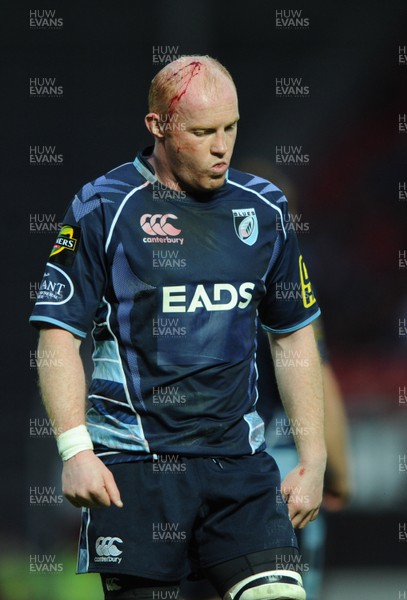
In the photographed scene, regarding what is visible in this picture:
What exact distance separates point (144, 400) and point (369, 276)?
8.17 ft

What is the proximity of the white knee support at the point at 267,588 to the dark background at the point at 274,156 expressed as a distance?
2361 millimetres

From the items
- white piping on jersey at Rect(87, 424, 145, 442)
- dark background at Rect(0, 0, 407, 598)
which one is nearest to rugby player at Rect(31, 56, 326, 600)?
white piping on jersey at Rect(87, 424, 145, 442)

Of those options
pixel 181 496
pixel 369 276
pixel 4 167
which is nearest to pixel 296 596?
pixel 181 496

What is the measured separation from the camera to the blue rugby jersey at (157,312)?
370cm

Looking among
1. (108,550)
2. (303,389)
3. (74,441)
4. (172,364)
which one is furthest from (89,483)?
(303,389)

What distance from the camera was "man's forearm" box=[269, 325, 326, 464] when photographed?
3.90 meters

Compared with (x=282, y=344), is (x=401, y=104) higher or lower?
higher

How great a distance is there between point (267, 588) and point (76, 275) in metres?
1.03

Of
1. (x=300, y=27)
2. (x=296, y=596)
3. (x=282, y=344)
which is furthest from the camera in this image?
(x=300, y=27)

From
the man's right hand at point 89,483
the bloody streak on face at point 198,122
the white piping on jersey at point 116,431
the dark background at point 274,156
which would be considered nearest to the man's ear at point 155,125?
the bloody streak on face at point 198,122

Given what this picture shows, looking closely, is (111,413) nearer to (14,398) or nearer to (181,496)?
(181,496)

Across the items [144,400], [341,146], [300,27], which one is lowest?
[144,400]

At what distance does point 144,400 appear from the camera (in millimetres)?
3707

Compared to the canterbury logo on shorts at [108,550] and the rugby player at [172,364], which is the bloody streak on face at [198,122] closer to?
the rugby player at [172,364]
